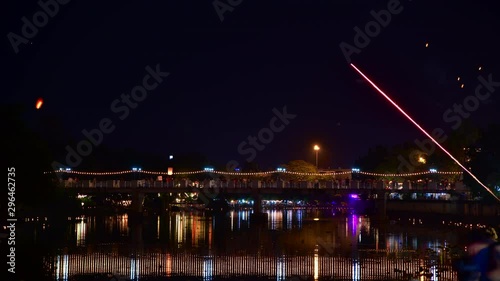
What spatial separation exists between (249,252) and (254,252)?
462mm

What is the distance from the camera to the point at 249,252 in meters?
58.6

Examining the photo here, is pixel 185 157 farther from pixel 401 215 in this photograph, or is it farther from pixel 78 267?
pixel 78 267

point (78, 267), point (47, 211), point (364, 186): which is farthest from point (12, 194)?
point (364, 186)

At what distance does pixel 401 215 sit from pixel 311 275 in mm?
91958

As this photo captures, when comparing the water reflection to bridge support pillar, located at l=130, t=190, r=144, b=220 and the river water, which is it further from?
bridge support pillar, located at l=130, t=190, r=144, b=220

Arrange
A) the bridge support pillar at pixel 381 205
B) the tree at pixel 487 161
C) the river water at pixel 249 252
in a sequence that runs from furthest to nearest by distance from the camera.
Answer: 1. the bridge support pillar at pixel 381 205
2. the tree at pixel 487 161
3. the river water at pixel 249 252

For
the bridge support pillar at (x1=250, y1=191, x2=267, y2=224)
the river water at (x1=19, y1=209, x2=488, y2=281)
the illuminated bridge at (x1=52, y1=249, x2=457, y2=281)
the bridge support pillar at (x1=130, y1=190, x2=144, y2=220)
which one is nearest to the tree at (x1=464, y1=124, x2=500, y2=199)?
the river water at (x1=19, y1=209, x2=488, y2=281)

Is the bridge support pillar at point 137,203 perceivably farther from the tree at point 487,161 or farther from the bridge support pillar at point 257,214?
the tree at point 487,161

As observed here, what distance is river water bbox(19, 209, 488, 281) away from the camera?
140ft

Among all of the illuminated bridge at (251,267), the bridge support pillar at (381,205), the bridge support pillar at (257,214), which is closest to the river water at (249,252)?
the illuminated bridge at (251,267)

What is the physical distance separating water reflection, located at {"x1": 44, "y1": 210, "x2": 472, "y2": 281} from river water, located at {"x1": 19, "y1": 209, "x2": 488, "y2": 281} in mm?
53

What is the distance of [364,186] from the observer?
394ft

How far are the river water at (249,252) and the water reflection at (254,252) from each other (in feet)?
0.17

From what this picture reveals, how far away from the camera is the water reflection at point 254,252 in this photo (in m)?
43.3
